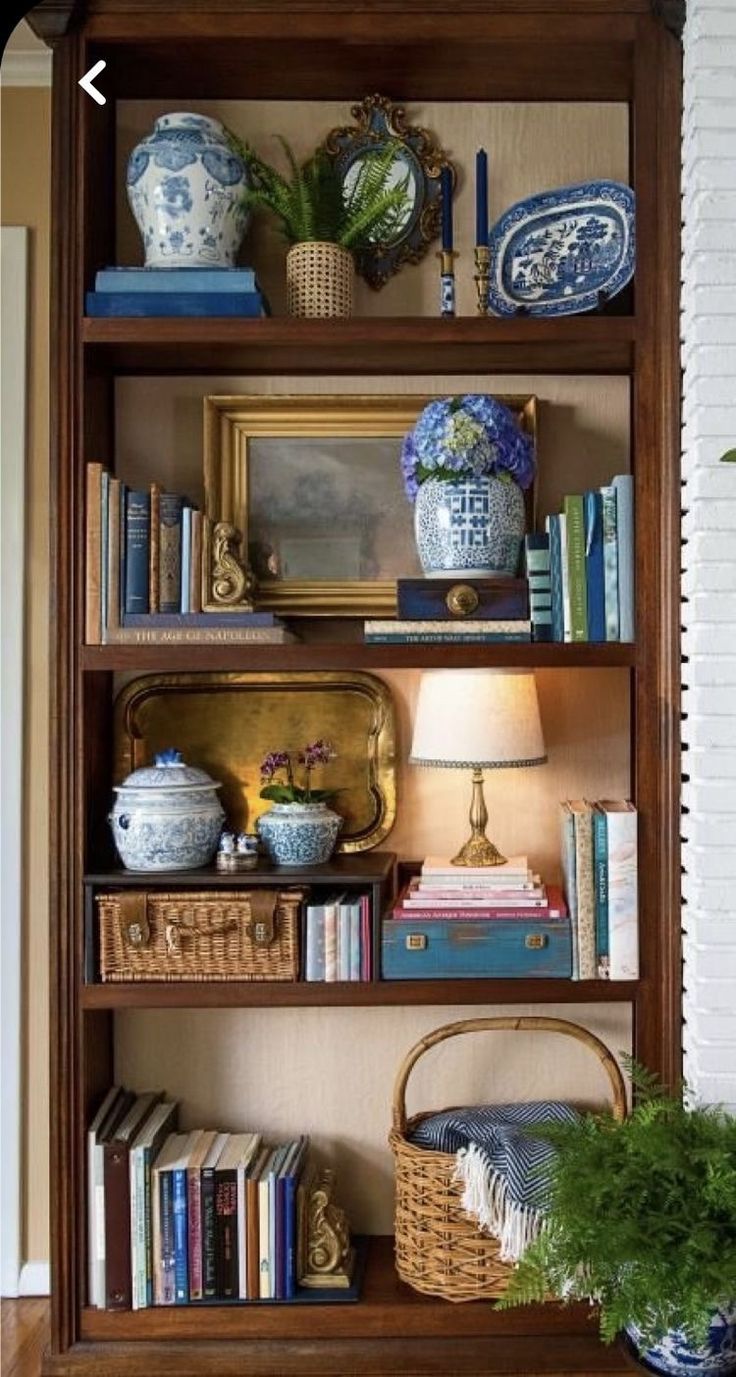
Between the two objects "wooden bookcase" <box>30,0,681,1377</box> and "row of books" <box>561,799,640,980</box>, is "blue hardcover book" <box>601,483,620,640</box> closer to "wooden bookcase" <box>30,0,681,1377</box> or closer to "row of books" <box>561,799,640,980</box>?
"wooden bookcase" <box>30,0,681,1377</box>

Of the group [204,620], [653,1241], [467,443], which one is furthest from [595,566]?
[653,1241]

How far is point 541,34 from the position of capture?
184 centimetres

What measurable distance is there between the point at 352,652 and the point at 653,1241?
95 centimetres

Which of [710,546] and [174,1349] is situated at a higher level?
[710,546]

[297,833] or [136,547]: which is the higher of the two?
[136,547]

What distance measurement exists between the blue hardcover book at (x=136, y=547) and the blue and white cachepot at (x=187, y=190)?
1.33 feet

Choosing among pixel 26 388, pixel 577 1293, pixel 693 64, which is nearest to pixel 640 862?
pixel 577 1293

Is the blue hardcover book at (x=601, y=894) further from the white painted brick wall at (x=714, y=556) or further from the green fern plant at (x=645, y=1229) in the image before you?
the green fern plant at (x=645, y=1229)

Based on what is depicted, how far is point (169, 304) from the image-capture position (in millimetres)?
1830

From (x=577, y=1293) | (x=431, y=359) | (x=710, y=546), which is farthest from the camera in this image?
(x=431, y=359)

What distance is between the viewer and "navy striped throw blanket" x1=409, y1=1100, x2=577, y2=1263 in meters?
1.74

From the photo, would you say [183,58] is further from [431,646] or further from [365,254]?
[431,646]

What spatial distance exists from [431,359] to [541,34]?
0.54 m

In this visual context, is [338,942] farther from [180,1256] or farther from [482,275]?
[482,275]
